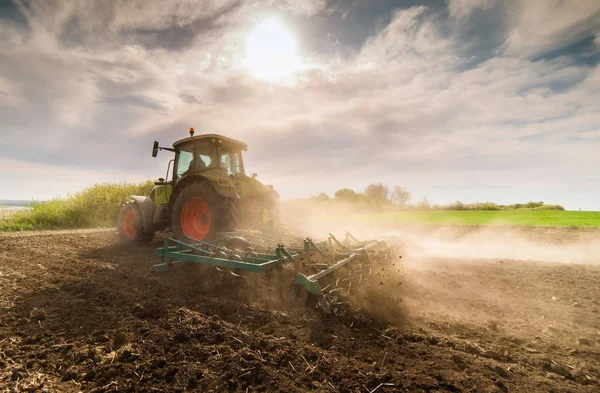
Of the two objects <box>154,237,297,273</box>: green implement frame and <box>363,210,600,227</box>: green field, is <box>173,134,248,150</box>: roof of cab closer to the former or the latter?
<box>154,237,297,273</box>: green implement frame

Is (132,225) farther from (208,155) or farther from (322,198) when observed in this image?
(322,198)

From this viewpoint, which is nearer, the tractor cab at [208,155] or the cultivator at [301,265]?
the cultivator at [301,265]

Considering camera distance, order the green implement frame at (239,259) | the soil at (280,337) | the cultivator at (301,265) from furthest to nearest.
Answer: the green implement frame at (239,259)
the cultivator at (301,265)
the soil at (280,337)

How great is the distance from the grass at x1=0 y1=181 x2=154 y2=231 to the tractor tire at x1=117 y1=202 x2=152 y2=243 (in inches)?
279

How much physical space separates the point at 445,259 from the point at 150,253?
7399 mm

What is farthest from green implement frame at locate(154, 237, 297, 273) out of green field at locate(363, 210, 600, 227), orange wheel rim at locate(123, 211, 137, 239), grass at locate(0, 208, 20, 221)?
grass at locate(0, 208, 20, 221)

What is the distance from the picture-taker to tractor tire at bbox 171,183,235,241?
578 centimetres

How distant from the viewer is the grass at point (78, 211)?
1234 centimetres

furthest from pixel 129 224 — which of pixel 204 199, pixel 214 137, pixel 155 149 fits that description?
pixel 214 137

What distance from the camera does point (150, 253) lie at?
6914 millimetres

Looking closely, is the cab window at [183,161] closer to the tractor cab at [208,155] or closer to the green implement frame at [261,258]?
the tractor cab at [208,155]

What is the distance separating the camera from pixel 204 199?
6043 millimetres

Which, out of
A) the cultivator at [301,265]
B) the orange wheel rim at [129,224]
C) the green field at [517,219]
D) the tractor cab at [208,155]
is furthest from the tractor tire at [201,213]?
the green field at [517,219]

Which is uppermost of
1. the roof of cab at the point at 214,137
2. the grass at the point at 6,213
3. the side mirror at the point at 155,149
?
the roof of cab at the point at 214,137
